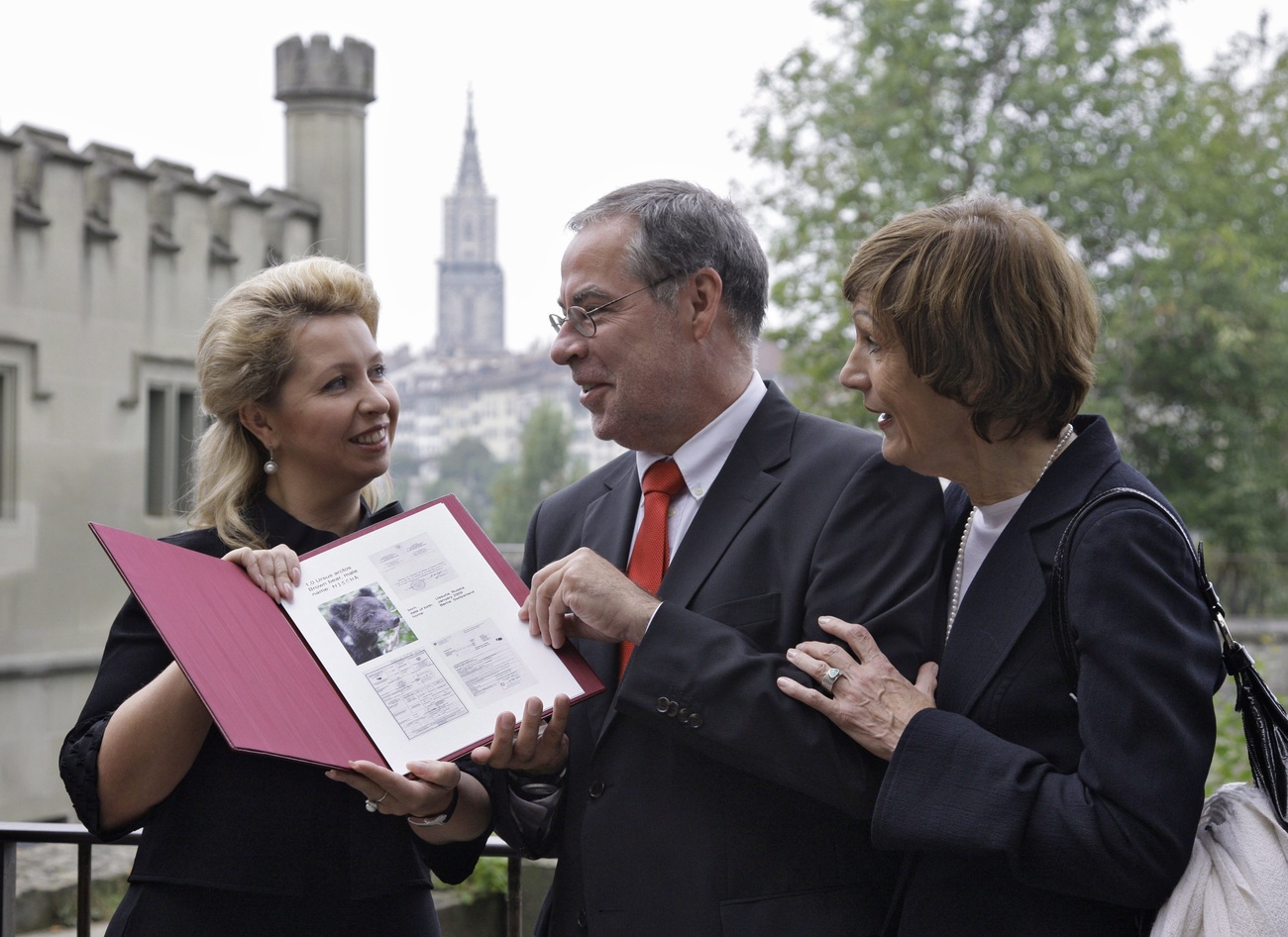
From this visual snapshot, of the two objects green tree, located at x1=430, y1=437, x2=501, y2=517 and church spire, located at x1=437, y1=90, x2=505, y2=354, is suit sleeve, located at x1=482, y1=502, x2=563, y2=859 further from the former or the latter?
church spire, located at x1=437, y1=90, x2=505, y2=354

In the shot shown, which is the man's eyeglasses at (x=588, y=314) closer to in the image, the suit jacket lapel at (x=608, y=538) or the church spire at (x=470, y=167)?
the suit jacket lapel at (x=608, y=538)

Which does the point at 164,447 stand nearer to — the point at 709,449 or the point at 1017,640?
the point at 709,449

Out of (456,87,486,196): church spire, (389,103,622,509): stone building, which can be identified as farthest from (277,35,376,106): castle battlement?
(456,87,486,196): church spire

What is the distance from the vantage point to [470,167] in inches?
6176

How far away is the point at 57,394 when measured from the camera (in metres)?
18.6

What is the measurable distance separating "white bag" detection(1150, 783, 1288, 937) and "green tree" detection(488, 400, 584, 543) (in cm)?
4597

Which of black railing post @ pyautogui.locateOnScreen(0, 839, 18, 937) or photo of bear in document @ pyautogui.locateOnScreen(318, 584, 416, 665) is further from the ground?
photo of bear in document @ pyautogui.locateOnScreen(318, 584, 416, 665)

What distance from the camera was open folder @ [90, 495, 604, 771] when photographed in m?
2.59

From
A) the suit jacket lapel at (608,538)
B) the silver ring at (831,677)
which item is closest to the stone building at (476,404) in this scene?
the suit jacket lapel at (608,538)

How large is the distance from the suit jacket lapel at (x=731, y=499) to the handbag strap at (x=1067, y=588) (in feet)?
2.19

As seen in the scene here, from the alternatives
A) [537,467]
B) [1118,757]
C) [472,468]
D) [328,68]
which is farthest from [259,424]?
[537,467]

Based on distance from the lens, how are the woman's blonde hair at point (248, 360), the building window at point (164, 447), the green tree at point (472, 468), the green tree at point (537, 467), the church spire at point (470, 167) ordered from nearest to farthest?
the woman's blonde hair at point (248, 360) → the building window at point (164, 447) → the green tree at point (472, 468) → the green tree at point (537, 467) → the church spire at point (470, 167)

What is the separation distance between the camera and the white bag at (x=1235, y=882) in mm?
2100

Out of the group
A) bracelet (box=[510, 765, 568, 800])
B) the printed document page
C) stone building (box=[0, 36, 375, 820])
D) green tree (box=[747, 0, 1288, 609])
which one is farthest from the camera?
green tree (box=[747, 0, 1288, 609])
